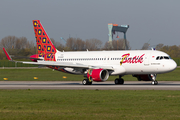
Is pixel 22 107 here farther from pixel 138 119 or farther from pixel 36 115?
pixel 138 119

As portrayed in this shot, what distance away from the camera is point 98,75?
3919 cm

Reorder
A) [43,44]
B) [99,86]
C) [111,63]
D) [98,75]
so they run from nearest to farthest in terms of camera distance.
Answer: [99,86] < [98,75] < [111,63] < [43,44]

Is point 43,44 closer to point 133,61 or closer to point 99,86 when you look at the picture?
point 99,86

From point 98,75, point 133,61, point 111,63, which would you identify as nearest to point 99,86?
point 98,75

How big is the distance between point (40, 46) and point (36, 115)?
112ft

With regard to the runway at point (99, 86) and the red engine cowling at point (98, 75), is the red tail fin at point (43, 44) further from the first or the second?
the red engine cowling at point (98, 75)

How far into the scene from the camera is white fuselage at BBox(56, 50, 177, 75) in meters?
38.8

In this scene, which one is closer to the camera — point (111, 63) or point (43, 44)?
point (111, 63)

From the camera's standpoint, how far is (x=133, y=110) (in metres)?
16.9

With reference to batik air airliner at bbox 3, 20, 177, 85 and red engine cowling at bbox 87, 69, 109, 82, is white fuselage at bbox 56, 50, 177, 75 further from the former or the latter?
red engine cowling at bbox 87, 69, 109, 82

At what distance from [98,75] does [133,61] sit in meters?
4.61

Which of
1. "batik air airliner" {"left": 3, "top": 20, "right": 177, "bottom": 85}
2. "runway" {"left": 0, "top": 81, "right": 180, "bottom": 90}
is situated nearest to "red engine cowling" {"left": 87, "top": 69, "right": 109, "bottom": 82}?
"batik air airliner" {"left": 3, "top": 20, "right": 177, "bottom": 85}

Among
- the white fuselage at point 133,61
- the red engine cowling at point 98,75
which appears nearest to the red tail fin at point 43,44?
the white fuselage at point 133,61

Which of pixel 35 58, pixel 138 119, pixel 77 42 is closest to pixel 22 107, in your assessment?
pixel 138 119
